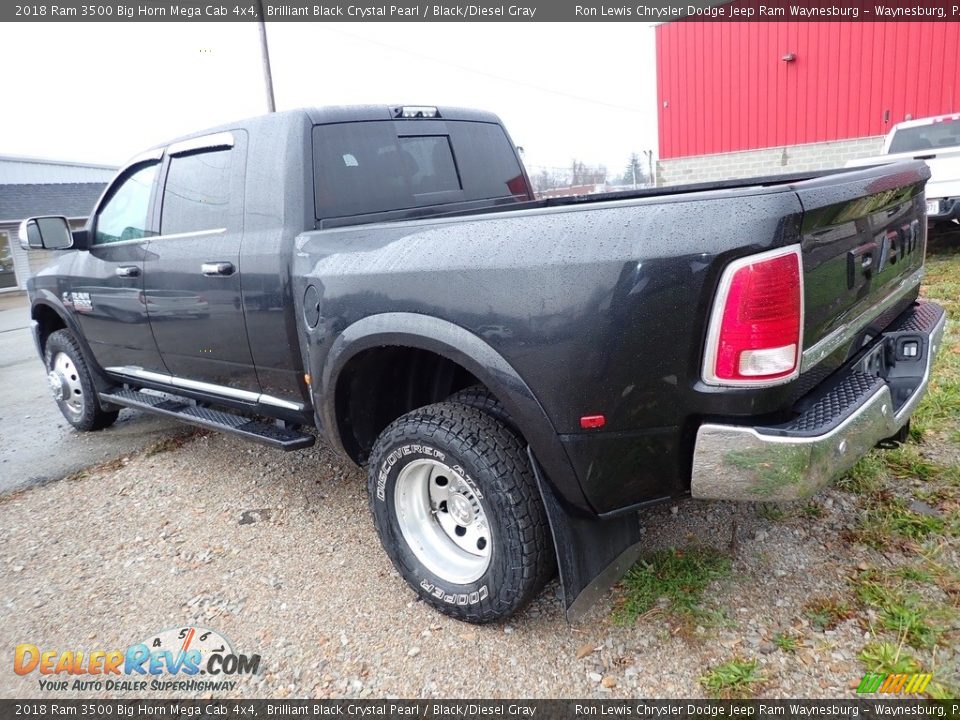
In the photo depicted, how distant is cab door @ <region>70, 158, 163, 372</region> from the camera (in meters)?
Result: 3.94

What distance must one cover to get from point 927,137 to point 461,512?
9.58m

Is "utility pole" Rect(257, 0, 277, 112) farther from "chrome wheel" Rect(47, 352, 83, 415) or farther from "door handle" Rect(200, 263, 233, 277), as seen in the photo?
"door handle" Rect(200, 263, 233, 277)

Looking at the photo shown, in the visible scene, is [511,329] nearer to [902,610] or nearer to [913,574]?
[902,610]

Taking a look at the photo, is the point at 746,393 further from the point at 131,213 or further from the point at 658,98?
the point at 658,98

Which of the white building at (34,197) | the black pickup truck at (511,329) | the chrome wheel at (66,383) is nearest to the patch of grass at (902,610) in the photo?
the black pickup truck at (511,329)

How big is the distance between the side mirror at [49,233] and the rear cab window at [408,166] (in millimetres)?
2174

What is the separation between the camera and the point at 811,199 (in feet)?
6.26

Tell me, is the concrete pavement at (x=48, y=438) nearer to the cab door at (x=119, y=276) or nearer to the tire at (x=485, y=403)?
the cab door at (x=119, y=276)

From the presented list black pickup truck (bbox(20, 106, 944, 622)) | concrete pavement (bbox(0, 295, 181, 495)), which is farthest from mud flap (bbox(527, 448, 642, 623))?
concrete pavement (bbox(0, 295, 181, 495))

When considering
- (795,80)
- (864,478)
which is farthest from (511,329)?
(795,80)

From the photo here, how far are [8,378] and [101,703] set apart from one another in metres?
6.94

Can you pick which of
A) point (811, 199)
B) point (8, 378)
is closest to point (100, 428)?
point (8, 378)

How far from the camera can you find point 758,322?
1872 mm

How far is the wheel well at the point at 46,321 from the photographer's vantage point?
16.5 feet
